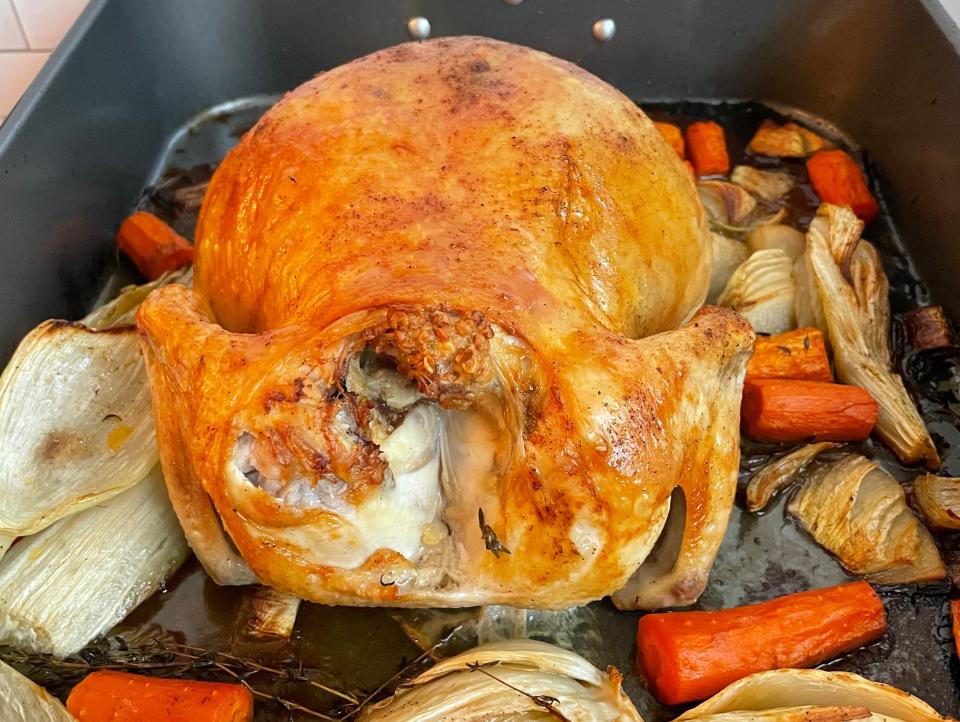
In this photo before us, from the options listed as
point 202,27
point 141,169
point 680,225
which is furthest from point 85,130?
point 680,225

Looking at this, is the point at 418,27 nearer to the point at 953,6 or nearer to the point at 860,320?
the point at 860,320

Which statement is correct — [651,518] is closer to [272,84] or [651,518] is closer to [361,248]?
[361,248]

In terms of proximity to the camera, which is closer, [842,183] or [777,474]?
[777,474]

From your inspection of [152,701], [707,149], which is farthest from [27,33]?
[152,701]

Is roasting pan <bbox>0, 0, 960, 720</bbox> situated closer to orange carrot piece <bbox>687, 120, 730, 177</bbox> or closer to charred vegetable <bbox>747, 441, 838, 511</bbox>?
charred vegetable <bbox>747, 441, 838, 511</bbox>

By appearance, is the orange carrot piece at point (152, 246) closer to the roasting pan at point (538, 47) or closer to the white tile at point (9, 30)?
the roasting pan at point (538, 47)
